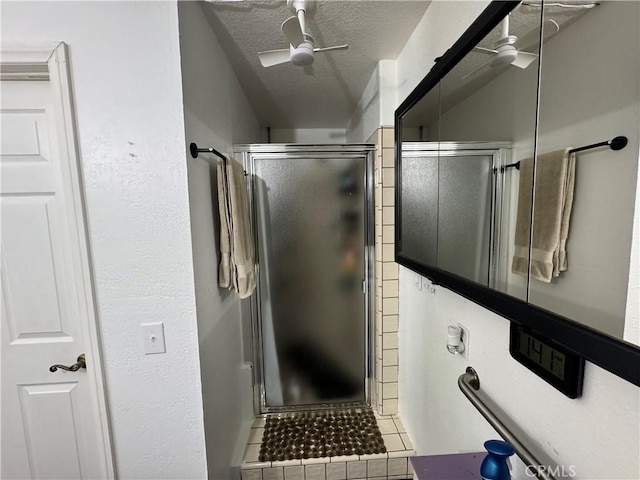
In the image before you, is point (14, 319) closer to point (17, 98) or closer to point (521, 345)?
point (17, 98)

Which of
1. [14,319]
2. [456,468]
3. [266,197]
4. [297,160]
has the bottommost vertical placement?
[456,468]

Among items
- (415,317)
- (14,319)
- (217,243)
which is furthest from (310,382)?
(14,319)

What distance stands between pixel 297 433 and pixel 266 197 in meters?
1.57

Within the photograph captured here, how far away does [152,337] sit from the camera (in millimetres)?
1041

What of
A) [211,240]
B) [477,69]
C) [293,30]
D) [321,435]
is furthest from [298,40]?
[321,435]

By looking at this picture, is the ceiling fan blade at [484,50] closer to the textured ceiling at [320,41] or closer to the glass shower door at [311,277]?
the textured ceiling at [320,41]

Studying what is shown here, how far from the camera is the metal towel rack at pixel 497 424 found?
63 centimetres

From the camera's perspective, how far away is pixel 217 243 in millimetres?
1358

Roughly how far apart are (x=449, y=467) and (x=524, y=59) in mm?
1150

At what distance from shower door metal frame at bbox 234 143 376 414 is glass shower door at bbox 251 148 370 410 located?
0.05 feet

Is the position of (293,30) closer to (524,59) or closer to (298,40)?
(298,40)

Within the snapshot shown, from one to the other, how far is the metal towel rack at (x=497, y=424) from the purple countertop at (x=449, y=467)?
0.15 m

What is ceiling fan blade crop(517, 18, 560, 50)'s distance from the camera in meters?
0.57
